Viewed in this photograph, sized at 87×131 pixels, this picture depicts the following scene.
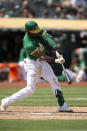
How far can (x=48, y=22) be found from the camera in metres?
21.7

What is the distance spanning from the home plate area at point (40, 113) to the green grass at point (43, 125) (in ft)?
1.81

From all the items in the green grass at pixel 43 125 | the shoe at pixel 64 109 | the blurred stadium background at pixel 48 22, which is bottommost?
the blurred stadium background at pixel 48 22

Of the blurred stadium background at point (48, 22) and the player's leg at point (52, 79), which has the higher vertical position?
the player's leg at point (52, 79)

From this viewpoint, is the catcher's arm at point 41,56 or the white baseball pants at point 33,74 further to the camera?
the white baseball pants at point 33,74

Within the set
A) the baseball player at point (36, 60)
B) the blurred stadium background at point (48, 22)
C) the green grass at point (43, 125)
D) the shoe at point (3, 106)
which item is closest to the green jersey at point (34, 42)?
the baseball player at point (36, 60)

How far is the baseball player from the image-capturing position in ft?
31.0

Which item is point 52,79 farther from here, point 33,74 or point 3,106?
point 3,106

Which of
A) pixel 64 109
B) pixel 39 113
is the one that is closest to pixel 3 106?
pixel 39 113

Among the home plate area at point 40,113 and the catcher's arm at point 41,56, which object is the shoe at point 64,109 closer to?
the home plate area at point 40,113

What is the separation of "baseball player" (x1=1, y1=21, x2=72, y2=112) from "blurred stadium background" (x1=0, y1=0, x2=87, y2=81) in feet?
37.5

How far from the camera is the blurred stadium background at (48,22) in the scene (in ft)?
70.7

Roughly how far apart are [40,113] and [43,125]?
5.68 ft

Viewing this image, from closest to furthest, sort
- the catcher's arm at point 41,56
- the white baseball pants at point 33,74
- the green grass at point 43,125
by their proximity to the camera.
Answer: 1. the green grass at point 43,125
2. the catcher's arm at point 41,56
3. the white baseball pants at point 33,74

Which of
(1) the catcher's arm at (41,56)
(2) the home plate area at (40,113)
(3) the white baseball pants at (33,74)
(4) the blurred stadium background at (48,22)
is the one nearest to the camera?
(2) the home plate area at (40,113)
